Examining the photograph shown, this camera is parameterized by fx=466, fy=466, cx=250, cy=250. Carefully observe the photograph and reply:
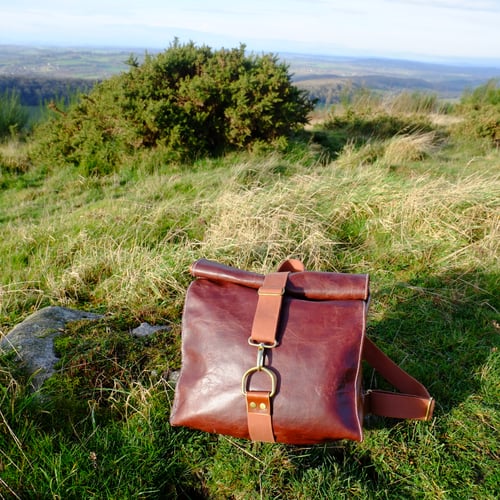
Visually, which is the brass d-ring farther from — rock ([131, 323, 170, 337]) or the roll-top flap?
rock ([131, 323, 170, 337])

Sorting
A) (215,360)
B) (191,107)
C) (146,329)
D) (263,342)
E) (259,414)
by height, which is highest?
(191,107)

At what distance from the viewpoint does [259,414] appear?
170cm

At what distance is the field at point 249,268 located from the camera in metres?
1.85

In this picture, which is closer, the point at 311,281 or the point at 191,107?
the point at 311,281

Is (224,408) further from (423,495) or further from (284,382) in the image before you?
(423,495)

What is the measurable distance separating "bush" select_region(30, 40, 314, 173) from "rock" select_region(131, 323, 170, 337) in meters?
4.96

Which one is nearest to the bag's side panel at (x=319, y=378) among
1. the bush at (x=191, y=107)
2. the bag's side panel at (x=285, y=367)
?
the bag's side panel at (x=285, y=367)

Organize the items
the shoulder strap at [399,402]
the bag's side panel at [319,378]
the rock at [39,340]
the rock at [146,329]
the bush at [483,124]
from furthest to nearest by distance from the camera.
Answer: the bush at [483,124]
the rock at [146,329]
the rock at [39,340]
the shoulder strap at [399,402]
the bag's side panel at [319,378]

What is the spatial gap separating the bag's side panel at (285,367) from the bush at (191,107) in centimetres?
580

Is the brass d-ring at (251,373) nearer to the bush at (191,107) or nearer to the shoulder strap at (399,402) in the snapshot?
the shoulder strap at (399,402)

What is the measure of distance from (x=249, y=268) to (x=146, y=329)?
3.46 feet

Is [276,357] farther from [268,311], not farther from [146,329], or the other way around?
[146,329]

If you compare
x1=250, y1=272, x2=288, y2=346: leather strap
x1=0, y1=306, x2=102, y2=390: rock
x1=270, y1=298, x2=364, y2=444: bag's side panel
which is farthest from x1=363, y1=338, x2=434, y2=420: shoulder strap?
x1=0, y1=306, x2=102, y2=390: rock

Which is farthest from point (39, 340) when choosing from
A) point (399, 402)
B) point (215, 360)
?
point (399, 402)
